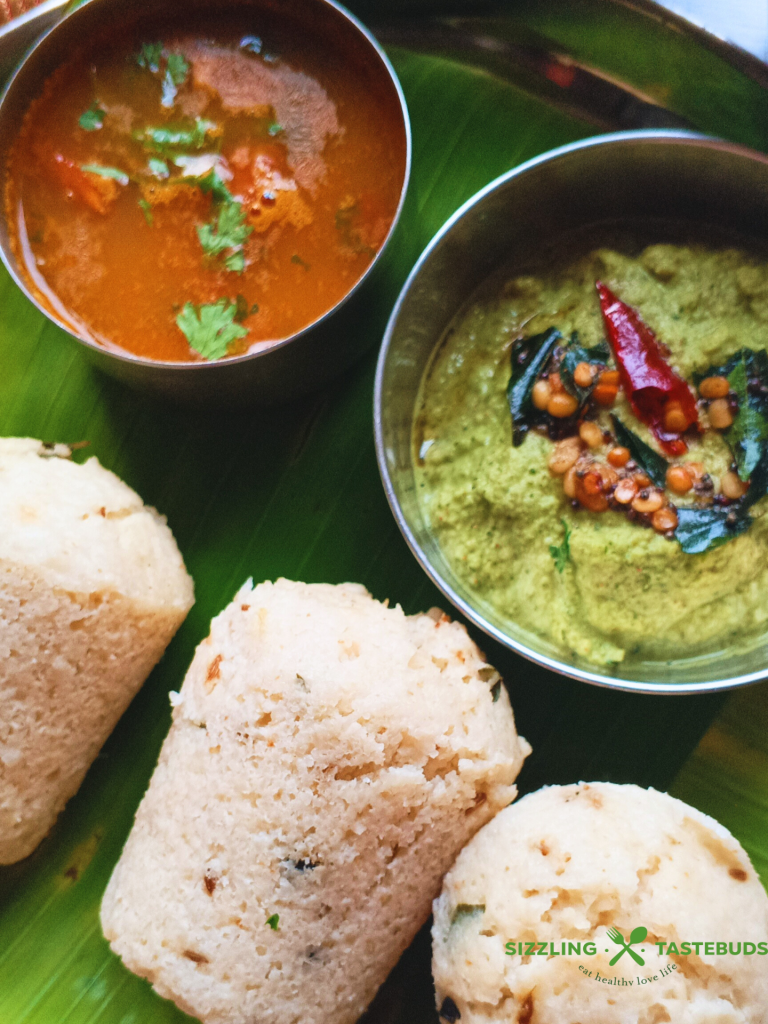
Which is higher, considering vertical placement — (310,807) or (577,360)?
(577,360)

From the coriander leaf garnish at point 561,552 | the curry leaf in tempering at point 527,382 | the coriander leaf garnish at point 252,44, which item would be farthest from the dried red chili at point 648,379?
the coriander leaf garnish at point 252,44

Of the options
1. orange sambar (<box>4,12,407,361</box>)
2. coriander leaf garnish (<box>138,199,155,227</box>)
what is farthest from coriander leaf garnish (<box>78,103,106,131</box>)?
coriander leaf garnish (<box>138,199,155,227</box>)

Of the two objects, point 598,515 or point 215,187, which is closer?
point 215,187

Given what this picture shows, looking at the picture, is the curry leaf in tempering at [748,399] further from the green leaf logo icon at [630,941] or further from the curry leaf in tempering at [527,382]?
the green leaf logo icon at [630,941]

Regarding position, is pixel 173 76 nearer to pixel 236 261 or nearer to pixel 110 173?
pixel 110 173

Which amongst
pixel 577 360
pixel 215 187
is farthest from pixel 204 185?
pixel 577 360

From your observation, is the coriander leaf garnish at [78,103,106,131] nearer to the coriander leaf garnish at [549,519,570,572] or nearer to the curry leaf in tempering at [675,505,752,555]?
the coriander leaf garnish at [549,519,570,572]
